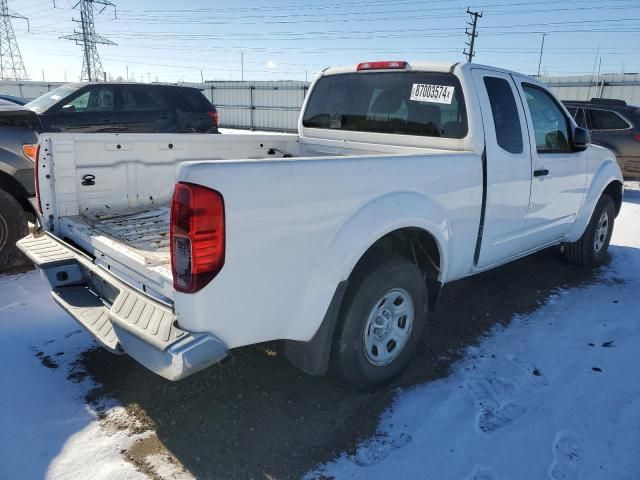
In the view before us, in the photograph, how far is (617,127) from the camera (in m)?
10.1

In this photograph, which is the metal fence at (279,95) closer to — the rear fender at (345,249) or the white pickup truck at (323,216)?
the white pickup truck at (323,216)

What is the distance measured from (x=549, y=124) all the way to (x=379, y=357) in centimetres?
268

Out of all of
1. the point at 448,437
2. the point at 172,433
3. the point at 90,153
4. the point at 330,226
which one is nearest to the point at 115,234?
the point at 90,153

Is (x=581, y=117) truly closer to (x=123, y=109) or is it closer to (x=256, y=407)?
(x=123, y=109)

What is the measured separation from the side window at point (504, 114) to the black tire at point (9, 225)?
14.7 ft

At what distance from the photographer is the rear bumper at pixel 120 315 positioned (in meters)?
2.10

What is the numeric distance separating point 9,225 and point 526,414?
191 inches

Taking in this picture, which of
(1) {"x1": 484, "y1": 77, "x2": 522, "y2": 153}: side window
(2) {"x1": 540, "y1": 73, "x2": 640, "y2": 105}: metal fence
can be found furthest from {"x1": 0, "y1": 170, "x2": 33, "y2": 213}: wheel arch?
(2) {"x1": 540, "y1": 73, "x2": 640, "y2": 105}: metal fence

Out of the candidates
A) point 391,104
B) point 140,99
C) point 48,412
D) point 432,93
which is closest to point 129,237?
point 48,412

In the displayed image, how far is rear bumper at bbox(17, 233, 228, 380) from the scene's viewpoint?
82.7 inches

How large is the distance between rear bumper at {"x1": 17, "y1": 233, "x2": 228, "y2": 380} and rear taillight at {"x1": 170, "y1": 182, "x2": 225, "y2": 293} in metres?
0.24

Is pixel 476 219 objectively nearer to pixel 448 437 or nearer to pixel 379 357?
pixel 379 357

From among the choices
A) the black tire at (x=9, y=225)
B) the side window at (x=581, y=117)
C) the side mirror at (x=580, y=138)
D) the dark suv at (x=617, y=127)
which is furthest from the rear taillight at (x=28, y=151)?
the side window at (x=581, y=117)

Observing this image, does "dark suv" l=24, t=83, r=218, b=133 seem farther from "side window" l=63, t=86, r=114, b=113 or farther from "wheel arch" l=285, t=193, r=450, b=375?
"wheel arch" l=285, t=193, r=450, b=375
